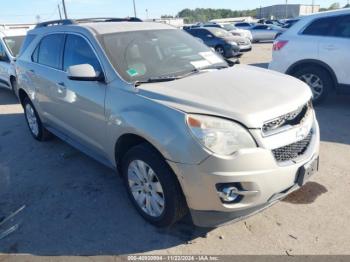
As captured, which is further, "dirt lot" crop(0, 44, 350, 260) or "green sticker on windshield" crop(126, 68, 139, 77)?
"green sticker on windshield" crop(126, 68, 139, 77)

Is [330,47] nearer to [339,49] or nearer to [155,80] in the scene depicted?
[339,49]

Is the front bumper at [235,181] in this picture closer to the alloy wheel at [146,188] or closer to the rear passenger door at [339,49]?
the alloy wheel at [146,188]

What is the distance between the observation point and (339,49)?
585 cm

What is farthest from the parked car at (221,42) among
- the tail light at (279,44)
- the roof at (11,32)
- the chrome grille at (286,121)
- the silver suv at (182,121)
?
the chrome grille at (286,121)

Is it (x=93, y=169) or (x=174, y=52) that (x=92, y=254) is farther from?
(x=174, y=52)

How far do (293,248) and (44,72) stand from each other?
3.72 metres

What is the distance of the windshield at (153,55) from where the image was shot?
3.33 meters

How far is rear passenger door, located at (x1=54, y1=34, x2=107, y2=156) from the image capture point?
11.2 feet

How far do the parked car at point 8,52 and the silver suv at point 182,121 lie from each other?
511 centimetres

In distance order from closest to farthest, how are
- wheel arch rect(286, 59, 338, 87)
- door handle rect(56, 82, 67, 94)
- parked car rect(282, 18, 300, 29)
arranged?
door handle rect(56, 82, 67, 94) < wheel arch rect(286, 59, 338, 87) < parked car rect(282, 18, 300, 29)

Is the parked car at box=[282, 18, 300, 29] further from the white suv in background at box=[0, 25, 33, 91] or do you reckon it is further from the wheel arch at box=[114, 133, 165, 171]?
the white suv in background at box=[0, 25, 33, 91]

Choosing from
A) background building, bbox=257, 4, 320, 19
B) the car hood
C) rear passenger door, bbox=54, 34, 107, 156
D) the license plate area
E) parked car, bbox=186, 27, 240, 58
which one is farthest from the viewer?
background building, bbox=257, 4, 320, 19

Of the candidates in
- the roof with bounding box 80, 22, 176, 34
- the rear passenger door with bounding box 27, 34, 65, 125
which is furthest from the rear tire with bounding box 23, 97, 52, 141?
the roof with bounding box 80, 22, 176, 34

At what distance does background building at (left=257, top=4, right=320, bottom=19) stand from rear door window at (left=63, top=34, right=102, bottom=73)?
87.2 m
